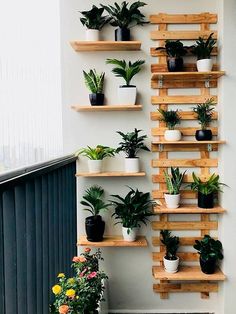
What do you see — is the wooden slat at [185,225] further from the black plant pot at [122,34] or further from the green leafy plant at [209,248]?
the black plant pot at [122,34]

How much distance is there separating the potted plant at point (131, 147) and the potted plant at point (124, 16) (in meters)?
0.86

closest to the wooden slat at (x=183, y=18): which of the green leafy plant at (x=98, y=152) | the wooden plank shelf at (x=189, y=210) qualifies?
the green leafy plant at (x=98, y=152)

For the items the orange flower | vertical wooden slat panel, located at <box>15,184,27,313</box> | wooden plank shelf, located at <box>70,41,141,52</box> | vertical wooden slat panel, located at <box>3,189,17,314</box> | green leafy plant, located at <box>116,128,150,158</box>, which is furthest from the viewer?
green leafy plant, located at <box>116,128,150,158</box>

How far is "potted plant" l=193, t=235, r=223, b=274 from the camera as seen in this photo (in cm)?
281

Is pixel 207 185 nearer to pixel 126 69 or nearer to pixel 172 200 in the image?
pixel 172 200

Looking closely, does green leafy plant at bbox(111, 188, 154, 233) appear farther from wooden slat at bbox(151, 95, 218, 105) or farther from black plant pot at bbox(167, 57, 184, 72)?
black plant pot at bbox(167, 57, 184, 72)

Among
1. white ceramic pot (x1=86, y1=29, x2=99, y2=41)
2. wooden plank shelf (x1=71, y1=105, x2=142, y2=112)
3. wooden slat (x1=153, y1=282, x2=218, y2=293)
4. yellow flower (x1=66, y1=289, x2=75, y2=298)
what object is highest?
white ceramic pot (x1=86, y1=29, x2=99, y2=41)

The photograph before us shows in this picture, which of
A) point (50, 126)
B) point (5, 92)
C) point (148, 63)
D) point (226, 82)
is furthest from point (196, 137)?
point (5, 92)

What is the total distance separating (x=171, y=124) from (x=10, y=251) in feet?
6.39

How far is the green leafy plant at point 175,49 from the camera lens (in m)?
2.77

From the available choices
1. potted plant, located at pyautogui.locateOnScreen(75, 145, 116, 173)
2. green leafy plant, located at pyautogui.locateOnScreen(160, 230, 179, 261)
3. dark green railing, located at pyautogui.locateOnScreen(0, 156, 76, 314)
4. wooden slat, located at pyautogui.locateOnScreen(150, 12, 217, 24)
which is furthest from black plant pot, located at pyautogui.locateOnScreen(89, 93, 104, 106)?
green leafy plant, located at pyautogui.locateOnScreen(160, 230, 179, 261)

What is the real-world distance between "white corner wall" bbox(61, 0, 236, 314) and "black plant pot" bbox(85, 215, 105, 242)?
0.61 ft

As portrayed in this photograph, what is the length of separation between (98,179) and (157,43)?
140 cm

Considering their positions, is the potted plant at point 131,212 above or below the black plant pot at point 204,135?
below
